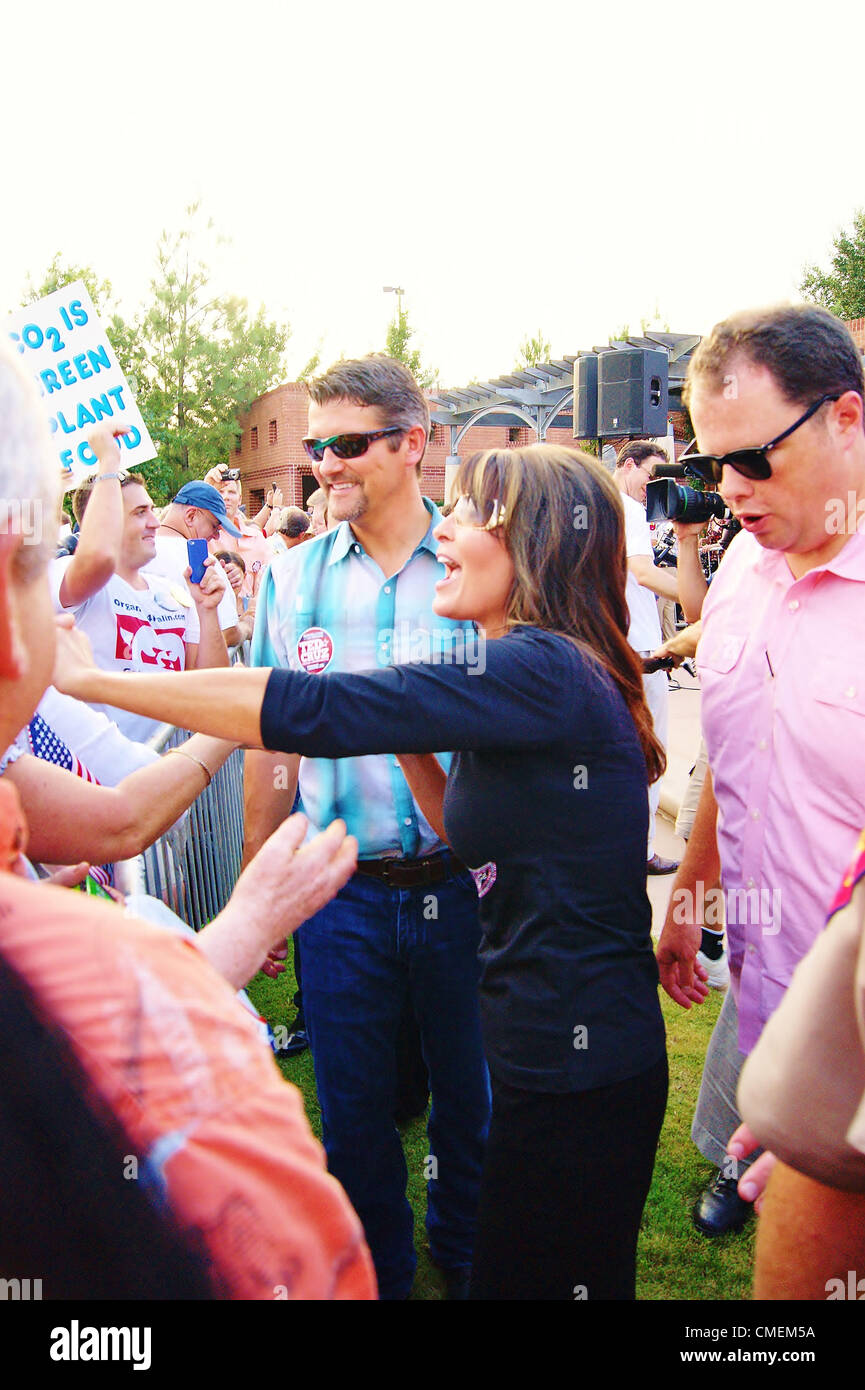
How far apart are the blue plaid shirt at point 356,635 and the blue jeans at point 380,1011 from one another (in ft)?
0.52

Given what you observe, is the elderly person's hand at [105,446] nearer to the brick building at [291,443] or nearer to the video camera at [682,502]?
the video camera at [682,502]

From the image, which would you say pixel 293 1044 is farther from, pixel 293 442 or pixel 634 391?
pixel 293 442

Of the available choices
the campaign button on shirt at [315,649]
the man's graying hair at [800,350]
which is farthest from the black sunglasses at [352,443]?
the man's graying hair at [800,350]

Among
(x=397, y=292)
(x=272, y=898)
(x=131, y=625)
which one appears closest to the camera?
(x=272, y=898)

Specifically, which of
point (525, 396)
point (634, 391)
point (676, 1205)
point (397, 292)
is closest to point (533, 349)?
point (397, 292)

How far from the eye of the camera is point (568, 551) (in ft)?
6.26

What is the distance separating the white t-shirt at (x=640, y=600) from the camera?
5754mm

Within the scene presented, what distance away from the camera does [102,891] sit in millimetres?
1894

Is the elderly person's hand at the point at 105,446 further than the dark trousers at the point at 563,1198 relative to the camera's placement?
Yes

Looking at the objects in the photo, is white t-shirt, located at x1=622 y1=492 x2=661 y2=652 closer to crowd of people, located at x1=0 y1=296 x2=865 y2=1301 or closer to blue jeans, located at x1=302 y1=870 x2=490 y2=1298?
crowd of people, located at x1=0 y1=296 x2=865 y2=1301

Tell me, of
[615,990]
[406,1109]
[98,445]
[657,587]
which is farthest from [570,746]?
[657,587]

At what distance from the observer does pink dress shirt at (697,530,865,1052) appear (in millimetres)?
1950

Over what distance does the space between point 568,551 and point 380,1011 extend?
4.55ft
